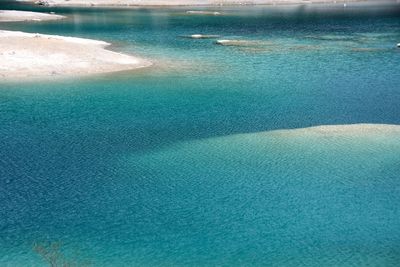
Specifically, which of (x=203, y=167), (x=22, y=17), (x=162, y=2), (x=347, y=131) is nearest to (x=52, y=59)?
(x=203, y=167)

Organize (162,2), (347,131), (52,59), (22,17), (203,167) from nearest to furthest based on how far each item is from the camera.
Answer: (203,167), (347,131), (52,59), (22,17), (162,2)

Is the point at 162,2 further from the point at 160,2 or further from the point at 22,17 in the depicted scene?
the point at 22,17

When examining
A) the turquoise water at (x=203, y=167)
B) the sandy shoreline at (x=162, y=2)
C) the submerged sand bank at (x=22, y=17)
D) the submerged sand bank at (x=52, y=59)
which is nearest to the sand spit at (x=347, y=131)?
the turquoise water at (x=203, y=167)

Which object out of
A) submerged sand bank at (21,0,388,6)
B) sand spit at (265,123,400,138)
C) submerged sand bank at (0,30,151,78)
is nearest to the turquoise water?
sand spit at (265,123,400,138)

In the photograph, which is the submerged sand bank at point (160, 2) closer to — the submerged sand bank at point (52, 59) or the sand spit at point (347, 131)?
the submerged sand bank at point (52, 59)

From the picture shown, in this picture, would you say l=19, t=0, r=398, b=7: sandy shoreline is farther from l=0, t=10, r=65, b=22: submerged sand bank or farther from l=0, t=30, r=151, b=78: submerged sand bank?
l=0, t=30, r=151, b=78: submerged sand bank
